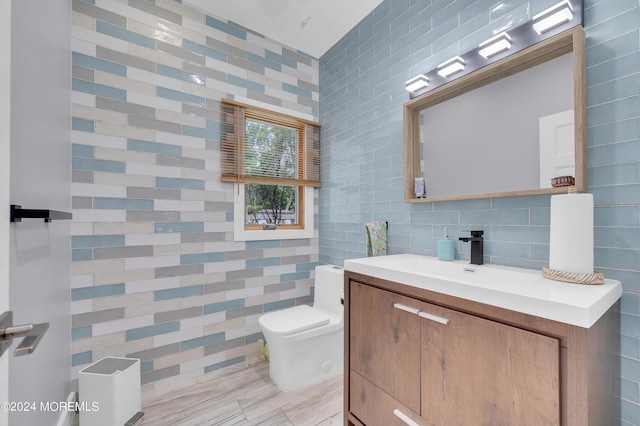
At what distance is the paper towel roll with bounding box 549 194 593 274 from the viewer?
0.98 m

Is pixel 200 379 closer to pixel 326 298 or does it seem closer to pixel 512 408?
pixel 326 298

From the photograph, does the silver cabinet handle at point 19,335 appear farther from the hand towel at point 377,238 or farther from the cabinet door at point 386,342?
the hand towel at point 377,238

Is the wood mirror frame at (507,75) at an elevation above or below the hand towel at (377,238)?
above

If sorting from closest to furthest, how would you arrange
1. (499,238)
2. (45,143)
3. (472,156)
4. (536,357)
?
(536,357) < (45,143) < (499,238) < (472,156)

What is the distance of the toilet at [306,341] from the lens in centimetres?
185

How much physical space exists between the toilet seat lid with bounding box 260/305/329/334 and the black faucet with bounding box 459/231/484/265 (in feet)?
3.54

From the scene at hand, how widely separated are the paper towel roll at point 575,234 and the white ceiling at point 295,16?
1907 mm

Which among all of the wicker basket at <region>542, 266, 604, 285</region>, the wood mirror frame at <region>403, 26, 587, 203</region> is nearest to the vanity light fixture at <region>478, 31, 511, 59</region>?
the wood mirror frame at <region>403, 26, 587, 203</region>

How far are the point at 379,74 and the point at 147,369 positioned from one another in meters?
2.70

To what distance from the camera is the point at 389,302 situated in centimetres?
122

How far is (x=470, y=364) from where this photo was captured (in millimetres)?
912

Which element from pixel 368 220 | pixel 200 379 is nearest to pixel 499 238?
pixel 368 220

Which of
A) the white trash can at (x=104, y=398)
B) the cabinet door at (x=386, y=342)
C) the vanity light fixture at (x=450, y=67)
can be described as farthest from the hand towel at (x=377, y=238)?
the white trash can at (x=104, y=398)

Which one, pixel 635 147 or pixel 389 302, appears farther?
pixel 389 302
